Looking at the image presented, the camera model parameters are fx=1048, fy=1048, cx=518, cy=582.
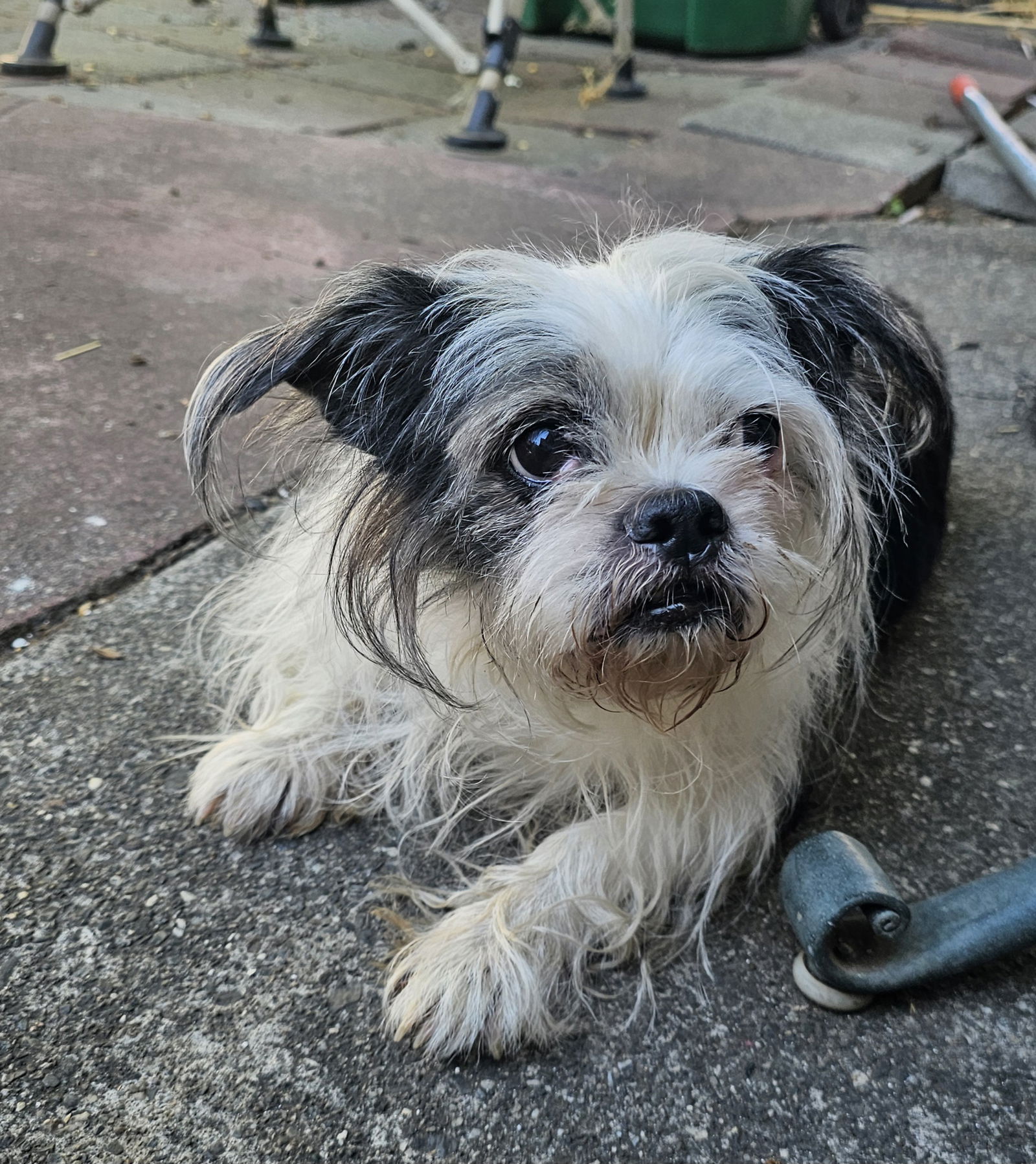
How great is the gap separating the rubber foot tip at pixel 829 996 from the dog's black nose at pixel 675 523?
2.39 feet

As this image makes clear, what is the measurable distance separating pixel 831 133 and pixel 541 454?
5.92 m

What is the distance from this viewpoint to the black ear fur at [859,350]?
71.6 inches

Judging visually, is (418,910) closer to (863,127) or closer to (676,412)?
(676,412)

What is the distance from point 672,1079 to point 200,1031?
71 cm

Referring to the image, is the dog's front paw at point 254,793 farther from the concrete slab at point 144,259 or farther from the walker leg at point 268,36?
the walker leg at point 268,36

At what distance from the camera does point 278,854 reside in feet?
6.30

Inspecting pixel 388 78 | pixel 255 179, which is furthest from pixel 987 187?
pixel 388 78

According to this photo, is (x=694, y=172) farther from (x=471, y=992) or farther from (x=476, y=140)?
(x=471, y=992)

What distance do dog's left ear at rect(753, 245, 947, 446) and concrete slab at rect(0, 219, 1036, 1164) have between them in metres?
0.79

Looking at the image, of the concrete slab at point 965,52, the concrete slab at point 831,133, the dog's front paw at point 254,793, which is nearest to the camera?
the dog's front paw at point 254,793

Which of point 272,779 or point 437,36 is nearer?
point 272,779

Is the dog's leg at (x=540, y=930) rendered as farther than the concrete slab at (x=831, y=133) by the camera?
No

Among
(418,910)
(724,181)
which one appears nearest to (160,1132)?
(418,910)

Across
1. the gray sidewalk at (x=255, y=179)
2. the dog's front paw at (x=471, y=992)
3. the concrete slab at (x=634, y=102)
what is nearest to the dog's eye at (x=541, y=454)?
the dog's front paw at (x=471, y=992)
